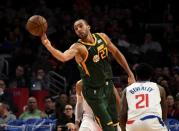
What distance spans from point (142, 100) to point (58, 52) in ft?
5.10

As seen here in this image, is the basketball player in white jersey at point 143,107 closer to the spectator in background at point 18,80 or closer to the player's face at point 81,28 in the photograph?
the player's face at point 81,28

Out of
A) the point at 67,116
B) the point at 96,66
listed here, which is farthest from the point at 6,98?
the point at 96,66

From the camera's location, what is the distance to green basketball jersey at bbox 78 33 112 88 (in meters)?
9.53

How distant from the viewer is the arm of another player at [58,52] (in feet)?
28.6

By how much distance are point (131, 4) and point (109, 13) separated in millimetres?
1086

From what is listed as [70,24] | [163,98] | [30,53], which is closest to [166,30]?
[70,24]

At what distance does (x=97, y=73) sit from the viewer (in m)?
9.56

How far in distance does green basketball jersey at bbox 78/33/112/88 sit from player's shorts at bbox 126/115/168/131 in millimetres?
1884

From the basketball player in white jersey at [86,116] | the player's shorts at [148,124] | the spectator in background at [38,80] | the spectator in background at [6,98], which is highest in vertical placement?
the spectator in background at [38,80]

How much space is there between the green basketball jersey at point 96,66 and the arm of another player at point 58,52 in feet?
0.95

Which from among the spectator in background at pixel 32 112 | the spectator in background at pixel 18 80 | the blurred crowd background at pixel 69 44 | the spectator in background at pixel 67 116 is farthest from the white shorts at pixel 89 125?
the spectator in background at pixel 18 80

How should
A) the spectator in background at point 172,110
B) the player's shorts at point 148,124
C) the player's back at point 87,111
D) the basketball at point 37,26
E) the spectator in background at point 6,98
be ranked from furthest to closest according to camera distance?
the spectator in background at point 6,98 → the spectator in background at point 172,110 → the player's back at point 87,111 → the basketball at point 37,26 → the player's shorts at point 148,124

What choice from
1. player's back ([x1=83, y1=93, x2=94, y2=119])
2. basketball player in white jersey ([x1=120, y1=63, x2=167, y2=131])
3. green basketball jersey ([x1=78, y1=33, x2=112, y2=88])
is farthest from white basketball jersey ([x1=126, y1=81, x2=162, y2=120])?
player's back ([x1=83, y1=93, x2=94, y2=119])

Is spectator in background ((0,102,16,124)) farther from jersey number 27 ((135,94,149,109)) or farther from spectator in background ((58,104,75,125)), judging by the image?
jersey number 27 ((135,94,149,109))
